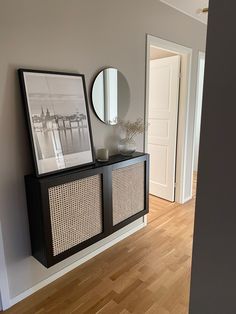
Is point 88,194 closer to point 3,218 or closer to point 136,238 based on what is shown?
point 3,218

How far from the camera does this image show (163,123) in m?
3.45

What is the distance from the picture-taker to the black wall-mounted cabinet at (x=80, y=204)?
1679 millimetres

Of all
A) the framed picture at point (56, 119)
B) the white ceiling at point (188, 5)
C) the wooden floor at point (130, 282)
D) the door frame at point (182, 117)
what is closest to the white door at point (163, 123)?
the door frame at point (182, 117)

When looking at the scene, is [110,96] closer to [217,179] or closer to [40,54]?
[40,54]

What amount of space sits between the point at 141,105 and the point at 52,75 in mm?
1131

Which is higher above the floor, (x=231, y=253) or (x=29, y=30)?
(x=29, y=30)

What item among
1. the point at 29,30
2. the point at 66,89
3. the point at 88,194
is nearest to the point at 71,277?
the point at 88,194

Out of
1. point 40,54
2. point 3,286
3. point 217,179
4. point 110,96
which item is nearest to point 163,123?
point 110,96

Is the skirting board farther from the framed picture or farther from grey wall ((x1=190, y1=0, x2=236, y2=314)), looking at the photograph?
grey wall ((x1=190, y1=0, x2=236, y2=314))

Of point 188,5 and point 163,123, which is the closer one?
point 188,5

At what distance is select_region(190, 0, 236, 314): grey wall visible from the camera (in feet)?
2.01

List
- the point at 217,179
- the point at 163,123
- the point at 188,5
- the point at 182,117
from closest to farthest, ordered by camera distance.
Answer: the point at 217,179 → the point at 188,5 → the point at 182,117 → the point at 163,123

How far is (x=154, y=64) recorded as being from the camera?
133 inches

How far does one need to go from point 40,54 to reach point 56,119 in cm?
47
